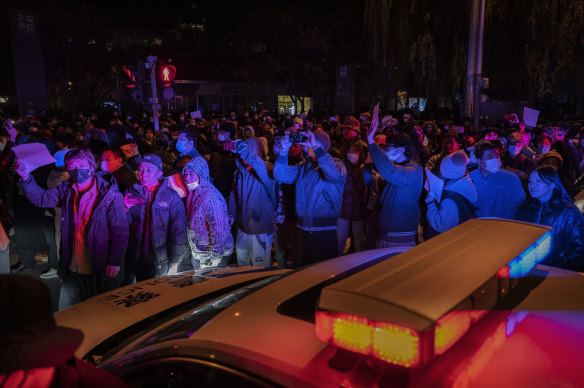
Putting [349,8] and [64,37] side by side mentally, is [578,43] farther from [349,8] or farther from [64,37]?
[64,37]

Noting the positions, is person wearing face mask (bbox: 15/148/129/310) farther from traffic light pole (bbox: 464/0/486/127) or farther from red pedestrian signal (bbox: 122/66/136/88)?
traffic light pole (bbox: 464/0/486/127)

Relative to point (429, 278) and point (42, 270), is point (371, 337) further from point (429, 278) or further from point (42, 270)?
point (42, 270)

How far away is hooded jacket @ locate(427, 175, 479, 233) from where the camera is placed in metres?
4.40

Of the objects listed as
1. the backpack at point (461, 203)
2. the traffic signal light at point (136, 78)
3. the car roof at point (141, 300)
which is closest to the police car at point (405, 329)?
the car roof at point (141, 300)

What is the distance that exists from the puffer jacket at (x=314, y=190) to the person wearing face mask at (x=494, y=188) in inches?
56.4

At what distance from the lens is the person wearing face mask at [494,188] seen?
190 inches

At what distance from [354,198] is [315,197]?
48.6 inches

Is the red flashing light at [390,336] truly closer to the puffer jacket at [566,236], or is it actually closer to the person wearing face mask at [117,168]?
the puffer jacket at [566,236]

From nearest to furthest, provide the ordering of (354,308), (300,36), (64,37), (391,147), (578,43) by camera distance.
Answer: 1. (354,308)
2. (391,147)
3. (578,43)
4. (64,37)
5. (300,36)

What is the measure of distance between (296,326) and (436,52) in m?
18.5

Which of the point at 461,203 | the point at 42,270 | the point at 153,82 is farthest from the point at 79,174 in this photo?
the point at 153,82

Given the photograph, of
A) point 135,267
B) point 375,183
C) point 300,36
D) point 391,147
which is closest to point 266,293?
point 391,147

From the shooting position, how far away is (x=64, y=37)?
34188mm

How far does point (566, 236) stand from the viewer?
3549 millimetres
